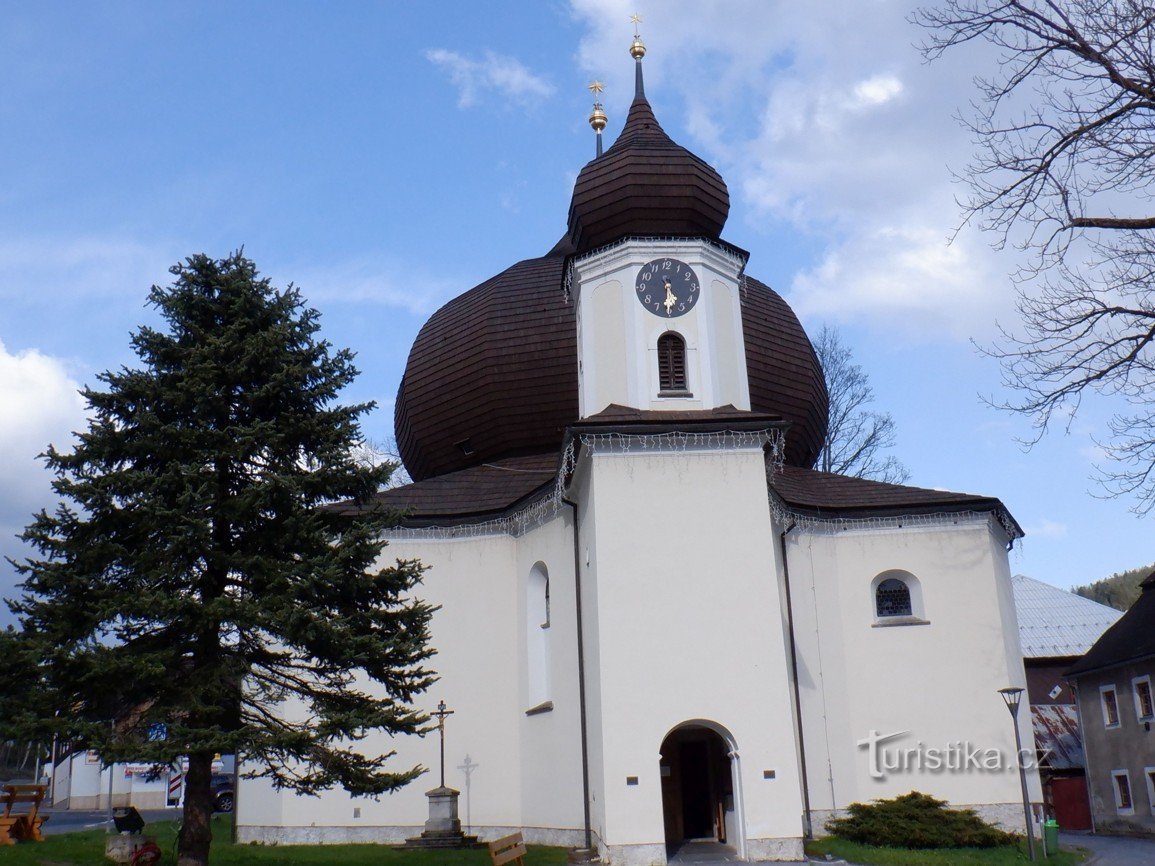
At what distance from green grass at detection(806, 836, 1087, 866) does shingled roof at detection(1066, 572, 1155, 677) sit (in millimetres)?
8644

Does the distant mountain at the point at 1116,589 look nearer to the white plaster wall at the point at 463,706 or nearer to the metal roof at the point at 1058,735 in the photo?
the metal roof at the point at 1058,735

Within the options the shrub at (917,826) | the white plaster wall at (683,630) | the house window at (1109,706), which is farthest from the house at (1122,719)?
the white plaster wall at (683,630)

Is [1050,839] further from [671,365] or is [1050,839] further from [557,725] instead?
[671,365]

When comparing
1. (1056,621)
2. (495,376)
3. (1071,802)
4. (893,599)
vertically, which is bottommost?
(1071,802)

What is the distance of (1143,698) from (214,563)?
21.9m

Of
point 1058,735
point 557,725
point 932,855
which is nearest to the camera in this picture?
point 932,855

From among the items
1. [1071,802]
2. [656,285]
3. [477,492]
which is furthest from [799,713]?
[1071,802]

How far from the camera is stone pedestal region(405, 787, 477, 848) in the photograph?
18969mm

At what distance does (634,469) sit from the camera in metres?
17.7

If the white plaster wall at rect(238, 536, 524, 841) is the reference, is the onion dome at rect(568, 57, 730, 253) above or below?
above

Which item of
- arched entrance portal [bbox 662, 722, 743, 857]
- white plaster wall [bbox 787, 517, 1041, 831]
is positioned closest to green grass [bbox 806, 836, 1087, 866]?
arched entrance portal [bbox 662, 722, 743, 857]

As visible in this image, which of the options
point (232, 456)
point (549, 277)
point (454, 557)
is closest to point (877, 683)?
point (454, 557)

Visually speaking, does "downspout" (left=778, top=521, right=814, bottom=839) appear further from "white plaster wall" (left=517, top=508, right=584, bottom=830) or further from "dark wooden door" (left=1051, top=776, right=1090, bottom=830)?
"dark wooden door" (left=1051, top=776, right=1090, bottom=830)

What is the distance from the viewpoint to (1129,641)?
26156 millimetres
